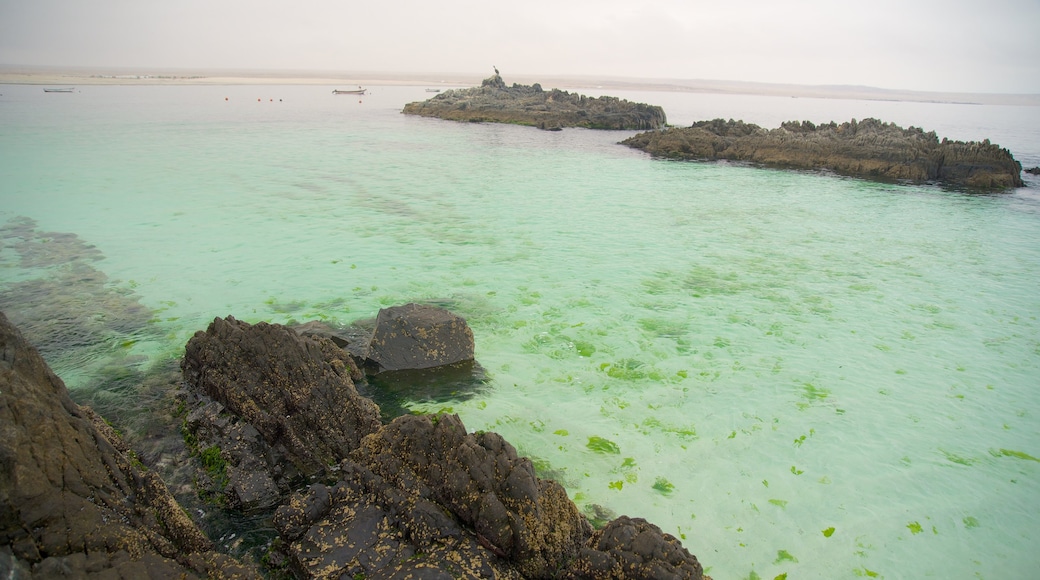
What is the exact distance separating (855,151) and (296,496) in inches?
1386

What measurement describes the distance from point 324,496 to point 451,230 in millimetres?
12242

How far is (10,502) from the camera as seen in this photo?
141 inches

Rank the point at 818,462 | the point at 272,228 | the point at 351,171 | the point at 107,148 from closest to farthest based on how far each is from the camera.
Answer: the point at 818,462
the point at 272,228
the point at 351,171
the point at 107,148

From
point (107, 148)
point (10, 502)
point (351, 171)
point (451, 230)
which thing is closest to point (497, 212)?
point (451, 230)

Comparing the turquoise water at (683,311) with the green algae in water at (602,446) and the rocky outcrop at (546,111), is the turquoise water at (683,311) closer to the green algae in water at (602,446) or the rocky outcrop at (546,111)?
the green algae in water at (602,446)

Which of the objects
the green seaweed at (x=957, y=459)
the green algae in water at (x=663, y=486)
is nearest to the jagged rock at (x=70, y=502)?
the green algae in water at (x=663, y=486)

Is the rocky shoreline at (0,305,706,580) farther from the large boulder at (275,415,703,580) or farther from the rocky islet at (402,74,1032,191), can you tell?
the rocky islet at (402,74,1032,191)

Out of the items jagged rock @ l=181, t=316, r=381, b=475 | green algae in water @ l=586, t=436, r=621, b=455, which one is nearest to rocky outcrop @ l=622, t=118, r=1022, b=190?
green algae in water @ l=586, t=436, r=621, b=455

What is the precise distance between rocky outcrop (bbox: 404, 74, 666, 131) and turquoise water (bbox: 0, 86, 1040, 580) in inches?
1124

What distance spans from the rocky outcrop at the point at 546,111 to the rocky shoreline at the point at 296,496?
45973mm

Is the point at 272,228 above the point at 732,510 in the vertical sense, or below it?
above

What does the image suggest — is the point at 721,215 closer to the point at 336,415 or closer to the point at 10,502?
the point at 336,415

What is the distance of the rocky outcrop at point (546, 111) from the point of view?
52.6 m

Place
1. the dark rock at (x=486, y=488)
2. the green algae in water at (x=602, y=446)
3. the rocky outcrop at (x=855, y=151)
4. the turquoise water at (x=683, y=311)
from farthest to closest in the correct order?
the rocky outcrop at (x=855, y=151)
the green algae in water at (x=602, y=446)
the turquoise water at (x=683, y=311)
the dark rock at (x=486, y=488)
